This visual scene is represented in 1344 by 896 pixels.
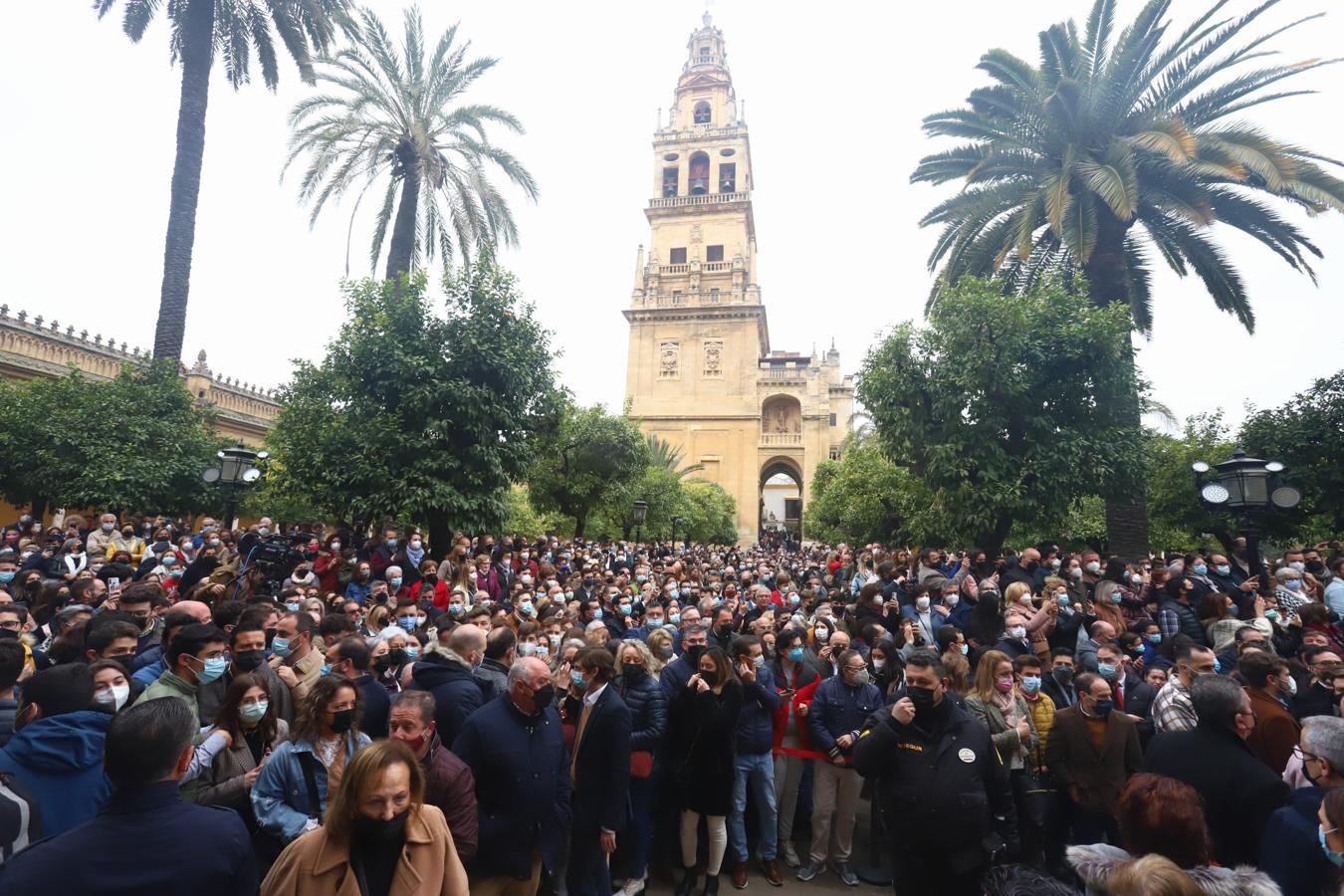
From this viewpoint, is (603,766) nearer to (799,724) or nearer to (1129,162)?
(799,724)

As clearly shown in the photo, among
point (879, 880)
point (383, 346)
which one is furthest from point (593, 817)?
point (383, 346)

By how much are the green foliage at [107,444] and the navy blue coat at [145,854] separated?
622 inches

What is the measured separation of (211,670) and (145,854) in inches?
75.8

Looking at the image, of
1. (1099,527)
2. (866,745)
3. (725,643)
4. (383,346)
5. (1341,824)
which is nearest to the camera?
(1341,824)

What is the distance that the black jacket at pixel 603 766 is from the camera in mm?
3904

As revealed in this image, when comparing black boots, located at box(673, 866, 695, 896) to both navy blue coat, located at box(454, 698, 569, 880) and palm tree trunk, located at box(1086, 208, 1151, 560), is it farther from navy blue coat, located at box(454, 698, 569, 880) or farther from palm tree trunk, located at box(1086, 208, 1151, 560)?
palm tree trunk, located at box(1086, 208, 1151, 560)

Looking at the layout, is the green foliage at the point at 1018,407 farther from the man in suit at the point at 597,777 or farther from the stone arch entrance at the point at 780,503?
the stone arch entrance at the point at 780,503

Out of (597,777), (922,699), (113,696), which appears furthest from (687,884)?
(113,696)

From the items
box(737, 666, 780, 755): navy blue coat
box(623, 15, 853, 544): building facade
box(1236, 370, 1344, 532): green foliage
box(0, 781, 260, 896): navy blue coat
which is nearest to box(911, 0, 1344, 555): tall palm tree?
box(1236, 370, 1344, 532): green foliage

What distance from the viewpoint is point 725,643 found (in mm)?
6504

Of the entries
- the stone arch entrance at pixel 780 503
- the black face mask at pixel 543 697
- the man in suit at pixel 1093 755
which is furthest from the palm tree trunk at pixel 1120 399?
the stone arch entrance at pixel 780 503

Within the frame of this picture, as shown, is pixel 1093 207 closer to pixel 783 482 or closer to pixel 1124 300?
pixel 1124 300

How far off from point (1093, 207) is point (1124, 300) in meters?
2.19

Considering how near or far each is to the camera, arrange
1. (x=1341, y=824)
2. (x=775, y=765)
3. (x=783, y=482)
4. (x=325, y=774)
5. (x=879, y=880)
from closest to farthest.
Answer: (x=1341, y=824)
(x=325, y=774)
(x=879, y=880)
(x=775, y=765)
(x=783, y=482)
